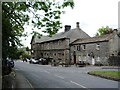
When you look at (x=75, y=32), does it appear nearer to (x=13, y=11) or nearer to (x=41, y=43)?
(x=41, y=43)

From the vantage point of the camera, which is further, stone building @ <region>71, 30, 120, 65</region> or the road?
stone building @ <region>71, 30, 120, 65</region>

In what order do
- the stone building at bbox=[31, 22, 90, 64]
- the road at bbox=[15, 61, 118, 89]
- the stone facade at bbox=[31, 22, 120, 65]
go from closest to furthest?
the road at bbox=[15, 61, 118, 89] < the stone facade at bbox=[31, 22, 120, 65] < the stone building at bbox=[31, 22, 90, 64]

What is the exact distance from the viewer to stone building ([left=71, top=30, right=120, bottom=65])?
44.7 m

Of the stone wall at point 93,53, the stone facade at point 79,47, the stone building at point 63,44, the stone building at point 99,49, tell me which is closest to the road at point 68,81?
the stone facade at point 79,47

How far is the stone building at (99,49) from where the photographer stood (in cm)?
→ 4472

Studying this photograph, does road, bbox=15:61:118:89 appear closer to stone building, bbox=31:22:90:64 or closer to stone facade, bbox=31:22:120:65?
stone facade, bbox=31:22:120:65

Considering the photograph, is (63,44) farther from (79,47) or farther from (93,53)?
(93,53)

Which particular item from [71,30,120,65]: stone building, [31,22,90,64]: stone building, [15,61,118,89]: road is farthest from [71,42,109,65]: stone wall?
[15,61,118,89]: road

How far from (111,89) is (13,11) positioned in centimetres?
855

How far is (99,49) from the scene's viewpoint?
154ft

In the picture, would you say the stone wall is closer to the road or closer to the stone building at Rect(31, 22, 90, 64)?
the stone building at Rect(31, 22, 90, 64)

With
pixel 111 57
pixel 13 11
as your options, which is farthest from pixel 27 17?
pixel 111 57

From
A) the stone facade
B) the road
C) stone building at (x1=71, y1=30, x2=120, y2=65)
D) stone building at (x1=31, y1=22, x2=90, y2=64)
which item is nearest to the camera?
the road

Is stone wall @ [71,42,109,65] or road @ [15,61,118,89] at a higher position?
stone wall @ [71,42,109,65]
